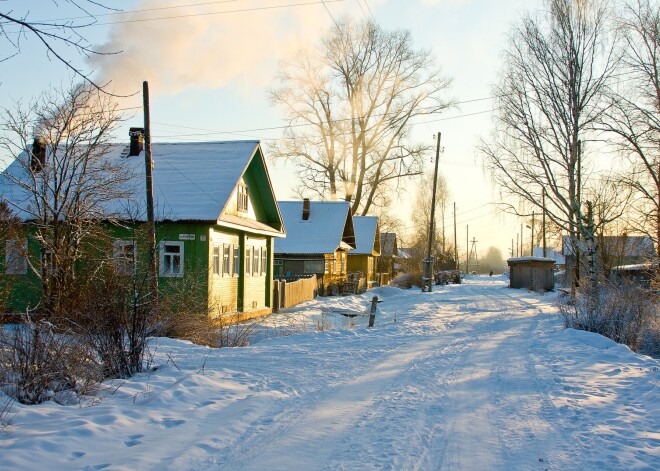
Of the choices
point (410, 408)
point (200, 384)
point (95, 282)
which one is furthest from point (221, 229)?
point (410, 408)

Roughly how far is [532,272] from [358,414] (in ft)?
141

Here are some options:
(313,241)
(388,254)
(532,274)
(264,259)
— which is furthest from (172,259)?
(388,254)

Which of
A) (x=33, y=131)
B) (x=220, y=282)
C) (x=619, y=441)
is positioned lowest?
(x=619, y=441)

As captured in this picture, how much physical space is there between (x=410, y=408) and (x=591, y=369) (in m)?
4.48

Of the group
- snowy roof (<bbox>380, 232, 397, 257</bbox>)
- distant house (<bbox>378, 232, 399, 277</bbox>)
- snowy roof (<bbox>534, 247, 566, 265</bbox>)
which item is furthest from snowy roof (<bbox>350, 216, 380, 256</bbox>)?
snowy roof (<bbox>534, 247, 566, 265</bbox>)

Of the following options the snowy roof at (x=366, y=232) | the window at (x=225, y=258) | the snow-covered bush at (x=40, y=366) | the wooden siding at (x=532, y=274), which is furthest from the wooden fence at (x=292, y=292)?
the wooden siding at (x=532, y=274)

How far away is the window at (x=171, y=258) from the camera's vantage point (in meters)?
19.6

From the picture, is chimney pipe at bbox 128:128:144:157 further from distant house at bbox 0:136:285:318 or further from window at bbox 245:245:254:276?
window at bbox 245:245:254:276

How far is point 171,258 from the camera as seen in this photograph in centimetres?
1969

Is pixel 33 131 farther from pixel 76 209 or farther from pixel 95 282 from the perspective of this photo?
pixel 95 282

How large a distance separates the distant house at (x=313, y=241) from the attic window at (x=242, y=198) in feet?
42.5

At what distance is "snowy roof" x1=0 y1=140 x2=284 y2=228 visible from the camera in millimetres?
19297

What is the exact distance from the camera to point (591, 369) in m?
10.1

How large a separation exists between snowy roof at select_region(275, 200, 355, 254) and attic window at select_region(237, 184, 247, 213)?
1408cm
